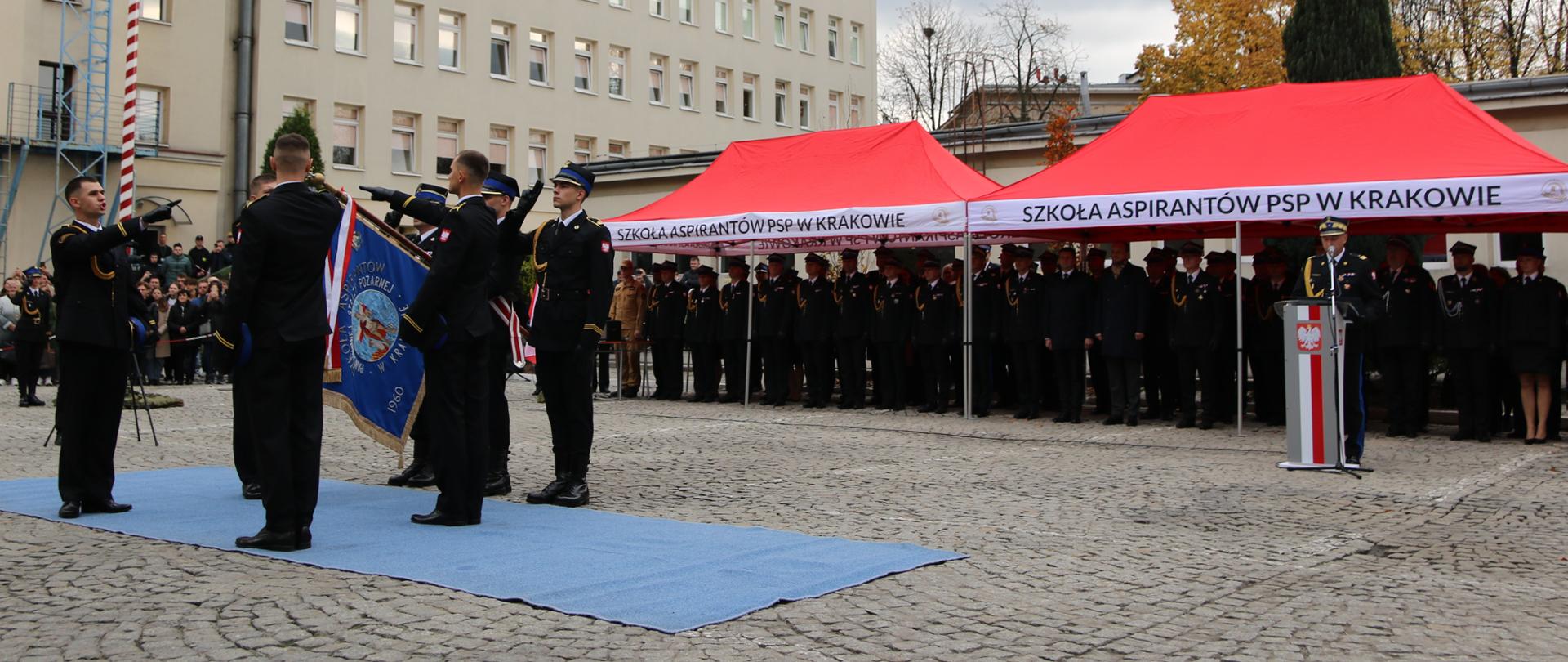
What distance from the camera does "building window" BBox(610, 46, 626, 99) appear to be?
49.8 metres

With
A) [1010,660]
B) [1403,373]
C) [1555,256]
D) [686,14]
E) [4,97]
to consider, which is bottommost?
[1010,660]

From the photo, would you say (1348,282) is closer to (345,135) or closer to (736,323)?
(736,323)

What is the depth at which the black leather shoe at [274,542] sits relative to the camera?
6.70m

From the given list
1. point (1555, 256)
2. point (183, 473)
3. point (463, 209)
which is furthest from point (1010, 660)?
point (1555, 256)

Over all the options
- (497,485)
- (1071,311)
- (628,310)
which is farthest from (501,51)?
(497,485)

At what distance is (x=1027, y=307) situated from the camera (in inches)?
637

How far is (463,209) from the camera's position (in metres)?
7.50

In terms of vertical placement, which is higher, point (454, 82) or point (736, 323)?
point (454, 82)

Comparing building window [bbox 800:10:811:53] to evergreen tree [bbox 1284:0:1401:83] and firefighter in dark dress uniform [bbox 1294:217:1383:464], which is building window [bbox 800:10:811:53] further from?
firefighter in dark dress uniform [bbox 1294:217:1383:464]

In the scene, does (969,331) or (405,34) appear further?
(405,34)

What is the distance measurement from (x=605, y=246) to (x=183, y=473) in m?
3.79

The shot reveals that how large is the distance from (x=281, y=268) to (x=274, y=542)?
1277mm

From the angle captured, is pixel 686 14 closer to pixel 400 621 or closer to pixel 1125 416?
pixel 1125 416

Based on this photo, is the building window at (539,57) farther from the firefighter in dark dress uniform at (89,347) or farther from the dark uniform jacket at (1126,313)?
the firefighter in dark dress uniform at (89,347)
